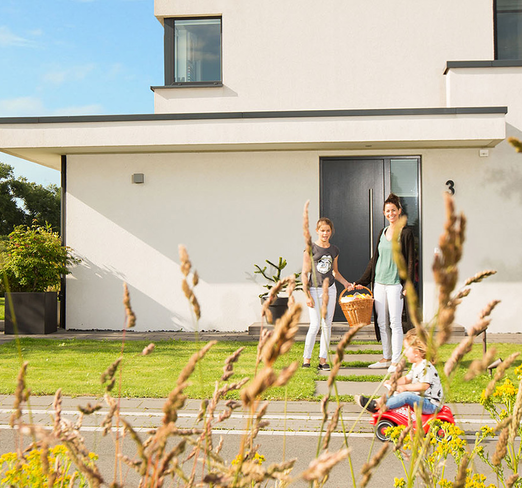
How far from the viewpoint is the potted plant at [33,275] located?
1130 centimetres

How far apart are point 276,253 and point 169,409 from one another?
439 inches

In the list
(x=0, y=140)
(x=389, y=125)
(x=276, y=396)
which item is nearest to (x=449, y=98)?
(x=389, y=125)

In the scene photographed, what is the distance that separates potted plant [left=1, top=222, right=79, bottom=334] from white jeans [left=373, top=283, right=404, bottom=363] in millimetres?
6580

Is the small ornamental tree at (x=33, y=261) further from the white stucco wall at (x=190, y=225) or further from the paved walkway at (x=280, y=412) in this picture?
the paved walkway at (x=280, y=412)

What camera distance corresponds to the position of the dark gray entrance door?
1201cm

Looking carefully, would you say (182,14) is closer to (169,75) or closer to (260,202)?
(169,75)

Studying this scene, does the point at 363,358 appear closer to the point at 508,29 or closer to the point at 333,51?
the point at 333,51

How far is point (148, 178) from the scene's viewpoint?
40.1 ft

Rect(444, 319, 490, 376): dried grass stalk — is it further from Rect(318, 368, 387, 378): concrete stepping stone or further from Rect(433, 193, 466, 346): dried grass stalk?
Rect(318, 368, 387, 378): concrete stepping stone

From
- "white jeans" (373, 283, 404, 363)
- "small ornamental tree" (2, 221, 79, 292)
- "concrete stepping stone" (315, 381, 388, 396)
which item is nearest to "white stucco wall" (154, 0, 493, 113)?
"small ornamental tree" (2, 221, 79, 292)

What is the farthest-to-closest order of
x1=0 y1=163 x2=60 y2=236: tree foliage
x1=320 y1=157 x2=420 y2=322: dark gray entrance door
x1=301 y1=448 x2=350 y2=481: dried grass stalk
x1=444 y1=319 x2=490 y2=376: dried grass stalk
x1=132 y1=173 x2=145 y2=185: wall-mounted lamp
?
1. x1=0 y1=163 x2=60 y2=236: tree foliage
2. x1=132 y1=173 x2=145 y2=185: wall-mounted lamp
3. x1=320 y1=157 x2=420 y2=322: dark gray entrance door
4. x1=444 y1=319 x2=490 y2=376: dried grass stalk
5. x1=301 y1=448 x2=350 y2=481: dried grass stalk

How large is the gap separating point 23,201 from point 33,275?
1121 inches

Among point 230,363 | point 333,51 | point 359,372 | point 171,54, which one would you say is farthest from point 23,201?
point 230,363

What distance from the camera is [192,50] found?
1367 centimetres
